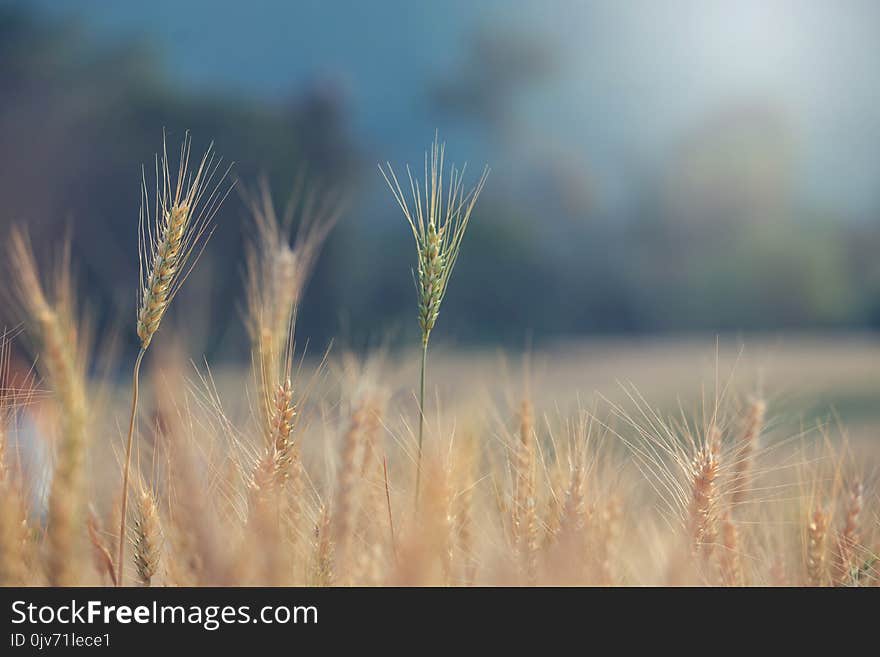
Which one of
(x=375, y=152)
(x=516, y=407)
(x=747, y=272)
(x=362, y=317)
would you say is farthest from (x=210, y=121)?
(x=516, y=407)

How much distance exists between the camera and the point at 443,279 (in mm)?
1406

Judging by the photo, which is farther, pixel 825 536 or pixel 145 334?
pixel 825 536

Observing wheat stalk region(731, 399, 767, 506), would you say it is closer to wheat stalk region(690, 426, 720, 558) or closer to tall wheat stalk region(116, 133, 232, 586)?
wheat stalk region(690, 426, 720, 558)
